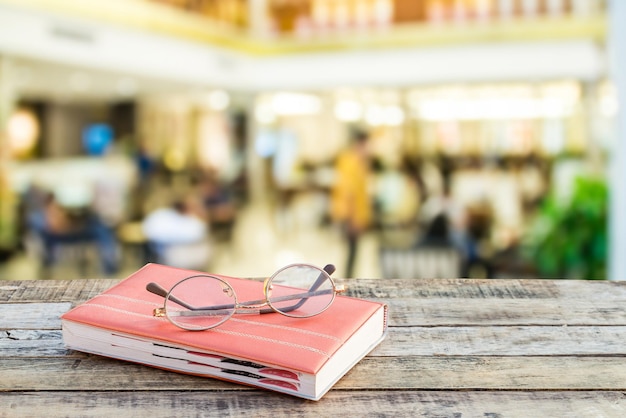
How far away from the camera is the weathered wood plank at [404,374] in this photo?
2.35 ft

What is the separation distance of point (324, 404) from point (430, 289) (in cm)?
42

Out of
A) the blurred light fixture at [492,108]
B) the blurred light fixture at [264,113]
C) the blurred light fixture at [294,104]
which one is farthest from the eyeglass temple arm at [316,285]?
the blurred light fixture at [264,113]

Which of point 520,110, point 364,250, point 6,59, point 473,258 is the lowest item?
point 364,250

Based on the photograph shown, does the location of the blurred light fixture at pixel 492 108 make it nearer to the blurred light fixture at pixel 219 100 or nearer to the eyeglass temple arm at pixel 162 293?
the blurred light fixture at pixel 219 100

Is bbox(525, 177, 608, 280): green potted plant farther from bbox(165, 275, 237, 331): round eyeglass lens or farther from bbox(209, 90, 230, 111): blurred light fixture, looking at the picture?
bbox(209, 90, 230, 111): blurred light fixture

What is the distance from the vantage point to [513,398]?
2.27 feet

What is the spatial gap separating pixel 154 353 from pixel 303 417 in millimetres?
187

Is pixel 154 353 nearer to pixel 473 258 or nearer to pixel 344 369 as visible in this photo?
pixel 344 369

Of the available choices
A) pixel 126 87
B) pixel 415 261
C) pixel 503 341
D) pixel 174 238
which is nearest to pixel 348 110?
pixel 126 87

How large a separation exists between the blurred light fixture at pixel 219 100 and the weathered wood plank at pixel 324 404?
11988 millimetres

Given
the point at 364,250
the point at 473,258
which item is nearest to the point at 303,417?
the point at 473,258

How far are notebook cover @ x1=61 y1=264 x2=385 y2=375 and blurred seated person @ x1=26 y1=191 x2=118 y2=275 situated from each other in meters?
6.52

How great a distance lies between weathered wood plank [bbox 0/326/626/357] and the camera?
2.67 ft

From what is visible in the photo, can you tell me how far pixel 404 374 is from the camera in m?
0.75
